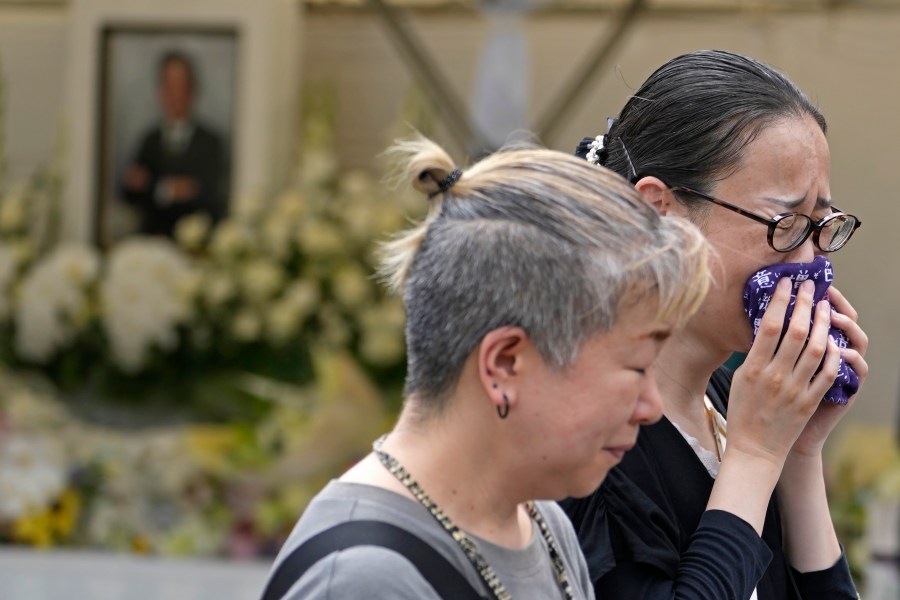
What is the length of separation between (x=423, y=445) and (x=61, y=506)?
333cm

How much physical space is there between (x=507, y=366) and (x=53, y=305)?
353 centimetres

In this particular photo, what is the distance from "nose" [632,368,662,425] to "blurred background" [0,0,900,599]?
108 inches

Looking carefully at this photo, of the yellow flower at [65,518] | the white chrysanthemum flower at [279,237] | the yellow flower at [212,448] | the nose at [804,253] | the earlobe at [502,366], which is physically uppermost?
the nose at [804,253]

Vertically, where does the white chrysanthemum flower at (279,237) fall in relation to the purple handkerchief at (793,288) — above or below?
below

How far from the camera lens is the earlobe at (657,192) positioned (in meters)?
1.54

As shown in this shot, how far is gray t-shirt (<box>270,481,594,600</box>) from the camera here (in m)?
1.13

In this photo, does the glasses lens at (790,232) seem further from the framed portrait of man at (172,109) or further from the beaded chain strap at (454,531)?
the framed portrait of man at (172,109)

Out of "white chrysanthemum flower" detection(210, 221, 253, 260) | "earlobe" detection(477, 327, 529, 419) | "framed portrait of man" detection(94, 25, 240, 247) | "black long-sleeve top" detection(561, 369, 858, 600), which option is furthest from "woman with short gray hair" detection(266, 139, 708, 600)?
"framed portrait of man" detection(94, 25, 240, 247)

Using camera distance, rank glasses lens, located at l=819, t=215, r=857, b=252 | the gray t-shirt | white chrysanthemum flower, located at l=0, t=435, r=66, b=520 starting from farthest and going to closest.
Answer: white chrysanthemum flower, located at l=0, t=435, r=66, b=520 → glasses lens, located at l=819, t=215, r=857, b=252 → the gray t-shirt

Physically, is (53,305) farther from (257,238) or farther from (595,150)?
(595,150)

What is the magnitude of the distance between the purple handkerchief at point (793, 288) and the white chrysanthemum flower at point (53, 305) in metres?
3.35

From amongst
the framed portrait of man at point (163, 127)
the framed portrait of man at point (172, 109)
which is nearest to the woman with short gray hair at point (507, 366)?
the framed portrait of man at point (172, 109)

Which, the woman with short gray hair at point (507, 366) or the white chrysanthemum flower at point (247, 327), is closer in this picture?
the woman with short gray hair at point (507, 366)

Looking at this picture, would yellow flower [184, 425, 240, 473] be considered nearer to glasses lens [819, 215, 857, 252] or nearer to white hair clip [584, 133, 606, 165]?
white hair clip [584, 133, 606, 165]
